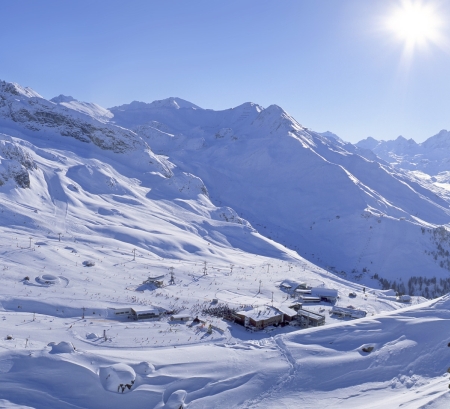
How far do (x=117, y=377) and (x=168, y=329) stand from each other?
30.9 ft

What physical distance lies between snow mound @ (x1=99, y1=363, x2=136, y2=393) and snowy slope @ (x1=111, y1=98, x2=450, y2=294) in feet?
248

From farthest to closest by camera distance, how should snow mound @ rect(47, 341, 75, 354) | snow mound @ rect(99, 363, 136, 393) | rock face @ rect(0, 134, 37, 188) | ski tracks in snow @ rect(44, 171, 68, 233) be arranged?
rock face @ rect(0, 134, 37, 188) → ski tracks in snow @ rect(44, 171, 68, 233) → snow mound @ rect(47, 341, 75, 354) → snow mound @ rect(99, 363, 136, 393)

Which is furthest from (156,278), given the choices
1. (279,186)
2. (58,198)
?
(279,186)

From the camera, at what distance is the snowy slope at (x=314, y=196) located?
9531 cm

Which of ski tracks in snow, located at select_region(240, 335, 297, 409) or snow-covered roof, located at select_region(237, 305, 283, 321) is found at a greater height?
snow-covered roof, located at select_region(237, 305, 283, 321)

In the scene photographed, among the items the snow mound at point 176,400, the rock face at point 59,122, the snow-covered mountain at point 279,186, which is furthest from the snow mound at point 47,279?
the rock face at point 59,122

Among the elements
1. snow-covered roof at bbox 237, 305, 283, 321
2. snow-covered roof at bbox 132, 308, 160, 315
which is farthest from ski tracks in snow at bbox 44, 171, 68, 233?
snow-covered roof at bbox 237, 305, 283, 321

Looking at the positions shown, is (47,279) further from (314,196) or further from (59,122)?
(314,196)

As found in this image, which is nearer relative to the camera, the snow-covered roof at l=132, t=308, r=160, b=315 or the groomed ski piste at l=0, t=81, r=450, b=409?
the groomed ski piste at l=0, t=81, r=450, b=409

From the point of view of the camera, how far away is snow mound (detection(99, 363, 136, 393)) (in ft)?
56.0

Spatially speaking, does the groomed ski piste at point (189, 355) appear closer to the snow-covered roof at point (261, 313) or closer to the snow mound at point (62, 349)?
the snow mound at point (62, 349)

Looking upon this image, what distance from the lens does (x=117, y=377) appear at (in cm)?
1753

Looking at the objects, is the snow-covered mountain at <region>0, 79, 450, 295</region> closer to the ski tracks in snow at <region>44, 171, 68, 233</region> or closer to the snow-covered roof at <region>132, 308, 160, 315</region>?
the ski tracks in snow at <region>44, 171, 68, 233</region>

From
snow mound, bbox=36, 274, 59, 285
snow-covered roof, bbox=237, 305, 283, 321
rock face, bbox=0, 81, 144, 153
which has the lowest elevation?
snow mound, bbox=36, 274, 59, 285
